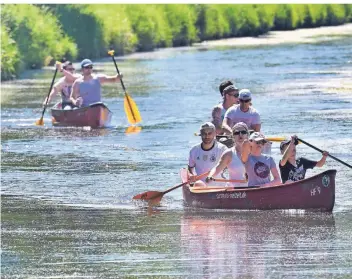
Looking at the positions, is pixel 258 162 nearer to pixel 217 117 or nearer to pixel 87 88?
pixel 217 117

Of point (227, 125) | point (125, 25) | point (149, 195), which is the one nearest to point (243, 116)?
point (227, 125)

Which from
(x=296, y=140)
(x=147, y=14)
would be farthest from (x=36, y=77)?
(x=296, y=140)

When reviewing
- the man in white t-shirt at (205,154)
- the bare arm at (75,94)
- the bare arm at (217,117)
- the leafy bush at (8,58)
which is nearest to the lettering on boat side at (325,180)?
the man in white t-shirt at (205,154)

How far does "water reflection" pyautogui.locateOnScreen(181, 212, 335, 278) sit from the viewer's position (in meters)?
11.1

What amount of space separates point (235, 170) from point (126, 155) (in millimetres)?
7082

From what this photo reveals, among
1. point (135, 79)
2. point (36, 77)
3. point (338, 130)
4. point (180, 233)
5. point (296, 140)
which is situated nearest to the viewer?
point (180, 233)

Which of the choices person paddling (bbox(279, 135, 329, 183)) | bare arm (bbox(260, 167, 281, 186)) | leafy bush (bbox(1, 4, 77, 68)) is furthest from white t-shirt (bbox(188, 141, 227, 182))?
leafy bush (bbox(1, 4, 77, 68))

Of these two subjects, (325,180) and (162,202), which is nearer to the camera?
(325,180)

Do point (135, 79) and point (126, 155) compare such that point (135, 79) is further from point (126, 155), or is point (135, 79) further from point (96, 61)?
point (126, 155)

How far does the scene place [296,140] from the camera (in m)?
14.3

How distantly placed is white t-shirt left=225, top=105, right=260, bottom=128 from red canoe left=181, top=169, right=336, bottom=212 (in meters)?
2.12

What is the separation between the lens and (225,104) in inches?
699

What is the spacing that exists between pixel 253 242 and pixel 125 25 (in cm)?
4254

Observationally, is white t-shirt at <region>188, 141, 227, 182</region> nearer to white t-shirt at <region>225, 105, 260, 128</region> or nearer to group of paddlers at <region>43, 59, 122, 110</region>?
white t-shirt at <region>225, 105, 260, 128</region>
